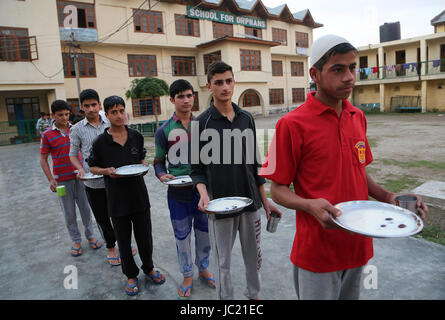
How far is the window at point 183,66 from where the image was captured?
27.3m

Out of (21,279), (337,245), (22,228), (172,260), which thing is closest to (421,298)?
(337,245)

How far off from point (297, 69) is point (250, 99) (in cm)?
838

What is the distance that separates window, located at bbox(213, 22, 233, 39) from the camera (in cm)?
2870

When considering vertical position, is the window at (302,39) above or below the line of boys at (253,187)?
above

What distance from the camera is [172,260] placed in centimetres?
388

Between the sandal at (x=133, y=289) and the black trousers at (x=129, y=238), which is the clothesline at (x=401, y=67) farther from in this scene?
the sandal at (x=133, y=289)

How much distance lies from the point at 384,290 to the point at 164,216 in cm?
366

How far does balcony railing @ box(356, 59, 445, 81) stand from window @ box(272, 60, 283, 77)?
8.11m

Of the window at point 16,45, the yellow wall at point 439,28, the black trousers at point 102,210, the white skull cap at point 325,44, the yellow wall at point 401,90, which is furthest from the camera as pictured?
the yellow wall at point 439,28

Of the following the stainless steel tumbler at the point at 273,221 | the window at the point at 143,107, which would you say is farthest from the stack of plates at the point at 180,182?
the window at the point at 143,107

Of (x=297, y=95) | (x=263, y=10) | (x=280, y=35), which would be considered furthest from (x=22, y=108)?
(x=297, y=95)

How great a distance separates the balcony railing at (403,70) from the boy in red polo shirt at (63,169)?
28982 millimetres

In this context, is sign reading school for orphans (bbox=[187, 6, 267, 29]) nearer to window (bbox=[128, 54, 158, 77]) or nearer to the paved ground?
window (bbox=[128, 54, 158, 77])

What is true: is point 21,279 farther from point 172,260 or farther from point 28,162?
point 28,162
